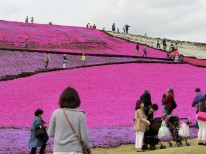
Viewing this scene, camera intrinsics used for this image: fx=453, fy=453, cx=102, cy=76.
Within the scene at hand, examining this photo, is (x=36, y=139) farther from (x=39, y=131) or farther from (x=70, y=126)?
(x=70, y=126)

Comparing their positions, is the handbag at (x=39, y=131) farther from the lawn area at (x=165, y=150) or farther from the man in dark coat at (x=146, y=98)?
the man in dark coat at (x=146, y=98)

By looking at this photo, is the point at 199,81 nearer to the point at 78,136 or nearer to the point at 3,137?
the point at 3,137

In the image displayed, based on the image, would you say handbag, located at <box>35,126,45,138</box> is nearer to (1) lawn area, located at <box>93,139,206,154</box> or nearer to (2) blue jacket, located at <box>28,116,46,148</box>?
(2) blue jacket, located at <box>28,116,46,148</box>

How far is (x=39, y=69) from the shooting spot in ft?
124

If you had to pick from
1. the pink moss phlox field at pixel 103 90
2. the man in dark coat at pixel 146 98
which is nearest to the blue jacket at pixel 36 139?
the man in dark coat at pixel 146 98

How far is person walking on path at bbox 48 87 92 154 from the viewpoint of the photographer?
7.30 meters

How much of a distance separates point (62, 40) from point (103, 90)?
2754 centimetres

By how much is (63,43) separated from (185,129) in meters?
40.6

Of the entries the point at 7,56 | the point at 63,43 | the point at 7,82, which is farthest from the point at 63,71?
the point at 63,43

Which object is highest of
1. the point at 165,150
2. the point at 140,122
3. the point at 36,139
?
the point at 140,122

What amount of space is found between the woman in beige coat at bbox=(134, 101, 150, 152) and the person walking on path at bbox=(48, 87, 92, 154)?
24.5ft

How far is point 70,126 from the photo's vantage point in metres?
7.37

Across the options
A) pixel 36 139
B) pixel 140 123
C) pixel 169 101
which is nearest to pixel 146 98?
pixel 169 101

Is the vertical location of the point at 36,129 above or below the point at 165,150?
above
